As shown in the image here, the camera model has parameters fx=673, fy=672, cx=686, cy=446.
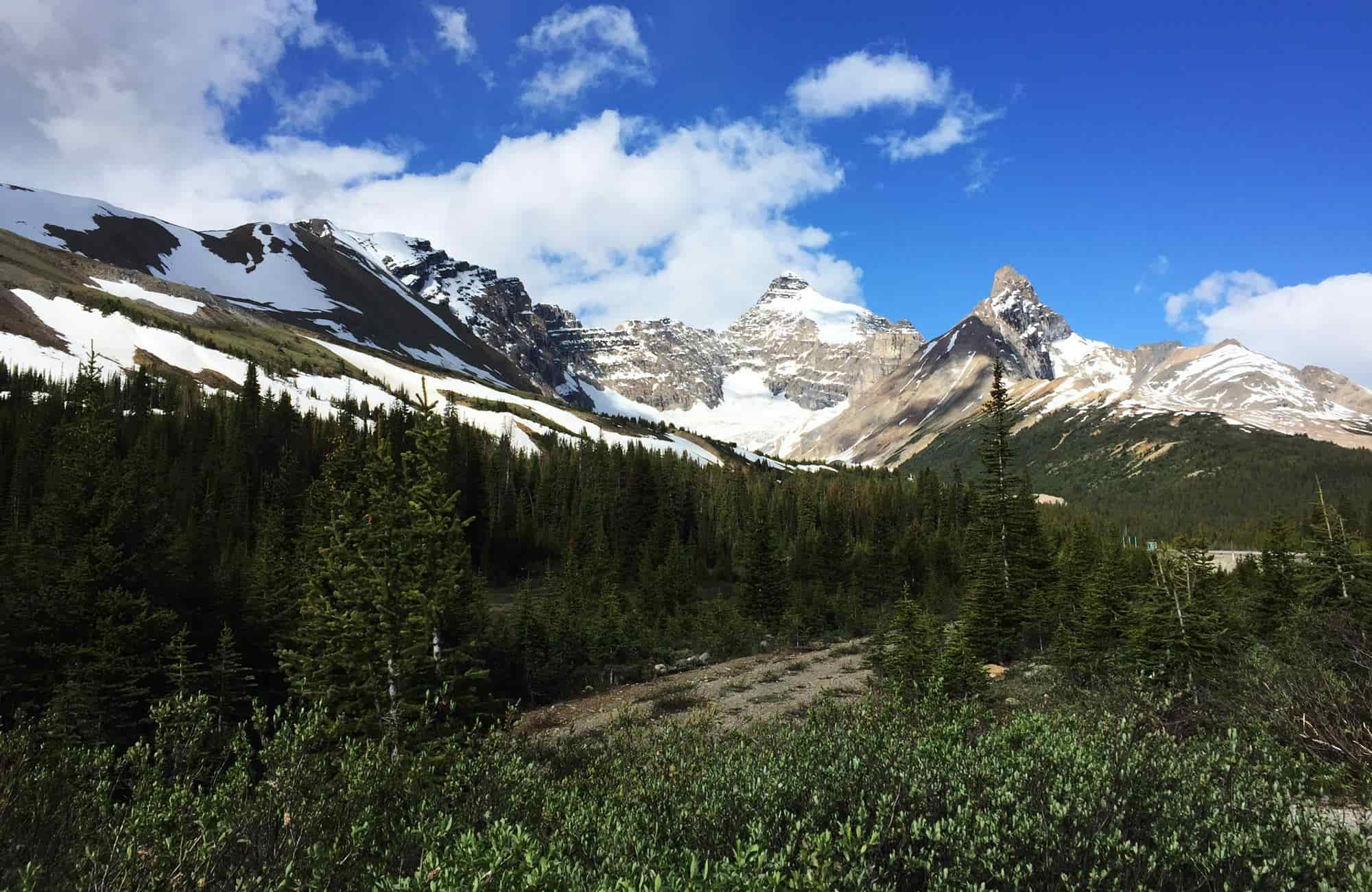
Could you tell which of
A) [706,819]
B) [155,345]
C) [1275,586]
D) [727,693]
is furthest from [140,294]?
[1275,586]

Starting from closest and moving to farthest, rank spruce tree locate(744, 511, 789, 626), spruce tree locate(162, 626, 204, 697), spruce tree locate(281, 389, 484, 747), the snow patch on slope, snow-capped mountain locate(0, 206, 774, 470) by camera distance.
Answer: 1. spruce tree locate(281, 389, 484, 747)
2. spruce tree locate(162, 626, 204, 697)
3. spruce tree locate(744, 511, 789, 626)
4. snow-capped mountain locate(0, 206, 774, 470)
5. the snow patch on slope

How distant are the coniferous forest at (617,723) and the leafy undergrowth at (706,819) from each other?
0.18ft

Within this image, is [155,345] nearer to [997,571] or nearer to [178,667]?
[178,667]

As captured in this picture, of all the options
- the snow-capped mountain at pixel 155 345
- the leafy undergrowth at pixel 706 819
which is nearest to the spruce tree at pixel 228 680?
the leafy undergrowth at pixel 706 819

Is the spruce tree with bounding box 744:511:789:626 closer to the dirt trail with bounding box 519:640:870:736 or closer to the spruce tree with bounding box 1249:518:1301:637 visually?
the dirt trail with bounding box 519:640:870:736

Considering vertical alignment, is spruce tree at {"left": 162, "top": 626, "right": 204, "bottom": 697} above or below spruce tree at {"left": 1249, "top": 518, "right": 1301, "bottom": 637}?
above

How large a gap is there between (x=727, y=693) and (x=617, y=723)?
13.1 meters

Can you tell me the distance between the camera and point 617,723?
17609mm

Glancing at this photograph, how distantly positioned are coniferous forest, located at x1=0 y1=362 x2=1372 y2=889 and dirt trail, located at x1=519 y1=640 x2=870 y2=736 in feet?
9.26

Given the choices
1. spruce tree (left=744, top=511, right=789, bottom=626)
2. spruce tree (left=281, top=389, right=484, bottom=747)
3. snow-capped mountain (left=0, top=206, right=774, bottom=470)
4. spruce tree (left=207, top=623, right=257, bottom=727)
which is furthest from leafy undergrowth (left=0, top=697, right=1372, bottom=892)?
snow-capped mountain (left=0, top=206, right=774, bottom=470)

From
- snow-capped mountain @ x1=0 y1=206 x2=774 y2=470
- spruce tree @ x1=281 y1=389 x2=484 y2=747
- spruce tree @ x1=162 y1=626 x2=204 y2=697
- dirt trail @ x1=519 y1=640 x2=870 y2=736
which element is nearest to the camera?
spruce tree @ x1=281 y1=389 x2=484 y2=747

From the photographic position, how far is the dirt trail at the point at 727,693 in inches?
1019

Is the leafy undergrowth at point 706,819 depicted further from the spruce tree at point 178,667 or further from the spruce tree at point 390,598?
the spruce tree at point 178,667

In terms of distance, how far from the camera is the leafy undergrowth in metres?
6.10
